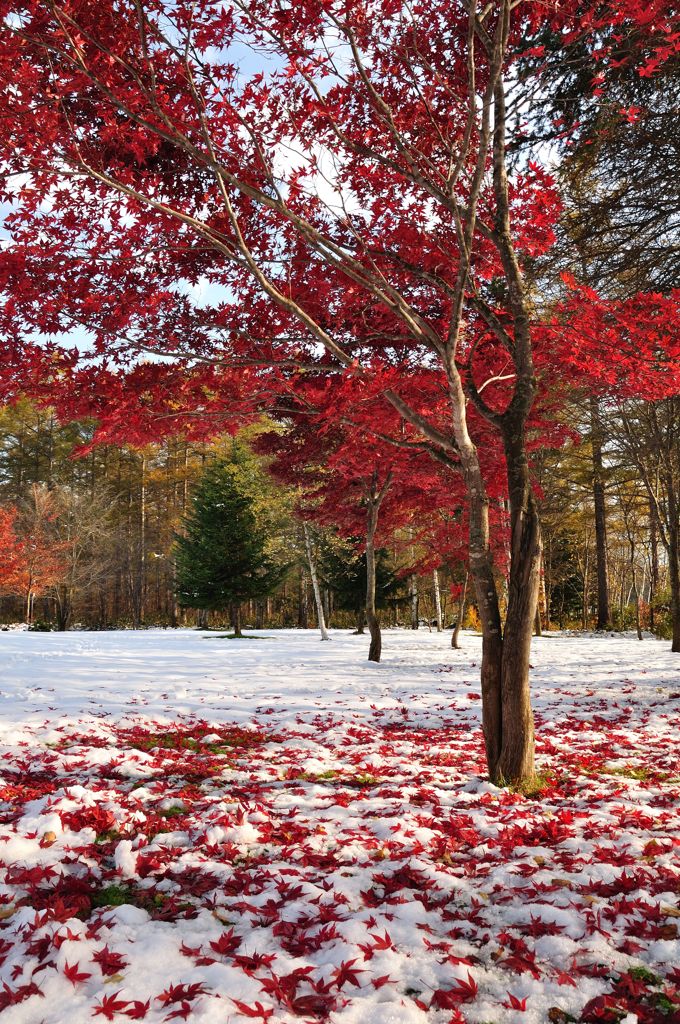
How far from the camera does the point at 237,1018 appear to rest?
182 centimetres

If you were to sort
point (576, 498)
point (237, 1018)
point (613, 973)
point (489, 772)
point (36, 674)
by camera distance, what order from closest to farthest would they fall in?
point (237, 1018) < point (613, 973) < point (489, 772) < point (36, 674) < point (576, 498)

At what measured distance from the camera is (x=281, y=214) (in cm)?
439

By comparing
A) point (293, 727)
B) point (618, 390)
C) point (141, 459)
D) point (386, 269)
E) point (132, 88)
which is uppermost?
point (141, 459)

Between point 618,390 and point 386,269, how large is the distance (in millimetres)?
3210

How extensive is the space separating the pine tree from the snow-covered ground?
14.4 meters

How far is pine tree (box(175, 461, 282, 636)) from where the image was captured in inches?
827

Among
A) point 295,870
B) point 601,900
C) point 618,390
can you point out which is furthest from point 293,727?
point 618,390

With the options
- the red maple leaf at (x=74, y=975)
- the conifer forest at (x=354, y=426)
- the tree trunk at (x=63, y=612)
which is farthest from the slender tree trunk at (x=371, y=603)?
the tree trunk at (x=63, y=612)

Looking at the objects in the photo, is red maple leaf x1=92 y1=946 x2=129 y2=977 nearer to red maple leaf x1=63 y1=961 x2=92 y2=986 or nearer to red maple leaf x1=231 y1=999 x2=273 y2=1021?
red maple leaf x1=63 y1=961 x2=92 y2=986

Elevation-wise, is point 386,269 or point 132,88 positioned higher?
point 132,88

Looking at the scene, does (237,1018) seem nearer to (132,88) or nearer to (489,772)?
(489,772)

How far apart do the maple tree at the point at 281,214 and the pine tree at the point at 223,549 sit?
15.5 metres

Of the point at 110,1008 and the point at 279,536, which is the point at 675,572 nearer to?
the point at 110,1008

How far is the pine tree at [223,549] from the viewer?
21.0 m
